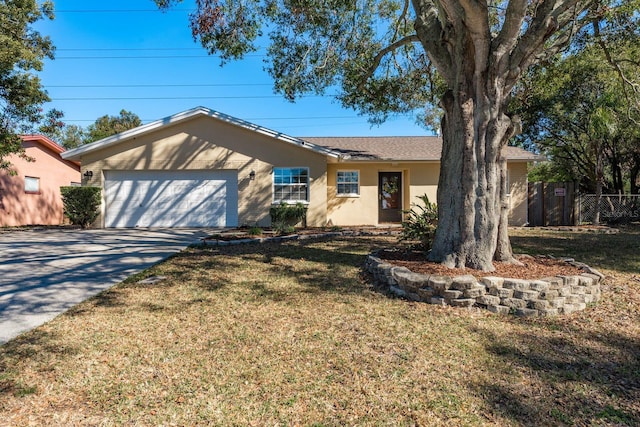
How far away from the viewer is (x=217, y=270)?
6.32 metres

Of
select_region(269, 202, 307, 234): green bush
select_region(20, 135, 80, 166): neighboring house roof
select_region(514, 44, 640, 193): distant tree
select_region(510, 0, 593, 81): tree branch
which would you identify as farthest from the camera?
select_region(20, 135, 80, 166): neighboring house roof

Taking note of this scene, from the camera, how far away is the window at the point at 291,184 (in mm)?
→ 13617

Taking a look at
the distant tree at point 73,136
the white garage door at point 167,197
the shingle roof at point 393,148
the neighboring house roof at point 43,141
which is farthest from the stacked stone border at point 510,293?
the distant tree at point 73,136

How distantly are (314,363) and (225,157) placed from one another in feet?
38.0

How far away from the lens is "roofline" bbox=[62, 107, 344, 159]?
1298 centimetres

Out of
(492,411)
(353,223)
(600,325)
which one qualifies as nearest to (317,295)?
(492,411)

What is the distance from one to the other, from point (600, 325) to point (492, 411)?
2471mm

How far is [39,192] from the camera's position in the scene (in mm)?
16484

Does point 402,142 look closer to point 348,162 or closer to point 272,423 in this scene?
point 348,162

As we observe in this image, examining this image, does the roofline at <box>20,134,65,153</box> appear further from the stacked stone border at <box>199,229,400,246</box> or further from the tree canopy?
the stacked stone border at <box>199,229,400,246</box>

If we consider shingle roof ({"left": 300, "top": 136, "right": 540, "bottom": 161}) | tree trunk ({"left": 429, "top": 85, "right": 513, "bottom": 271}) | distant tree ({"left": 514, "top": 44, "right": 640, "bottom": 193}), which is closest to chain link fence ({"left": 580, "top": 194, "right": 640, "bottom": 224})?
distant tree ({"left": 514, "top": 44, "right": 640, "bottom": 193})

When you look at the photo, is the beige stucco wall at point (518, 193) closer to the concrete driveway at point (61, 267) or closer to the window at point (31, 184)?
the concrete driveway at point (61, 267)

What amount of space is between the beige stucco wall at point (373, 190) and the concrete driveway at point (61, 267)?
5.78 meters

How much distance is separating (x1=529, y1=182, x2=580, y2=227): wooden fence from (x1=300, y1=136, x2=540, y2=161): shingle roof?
1.57 metres
